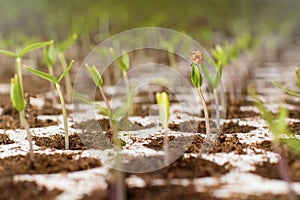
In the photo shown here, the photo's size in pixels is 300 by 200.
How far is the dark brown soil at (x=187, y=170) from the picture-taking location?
129cm

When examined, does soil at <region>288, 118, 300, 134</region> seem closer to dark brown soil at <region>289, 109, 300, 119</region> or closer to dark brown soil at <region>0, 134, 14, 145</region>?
dark brown soil at <region>289, 109, 300, 119</region>

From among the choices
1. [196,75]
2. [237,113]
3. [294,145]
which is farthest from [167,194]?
[237,113]

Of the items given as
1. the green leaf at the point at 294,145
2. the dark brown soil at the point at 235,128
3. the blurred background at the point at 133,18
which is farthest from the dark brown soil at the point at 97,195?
the blurred background at the point at 133,18

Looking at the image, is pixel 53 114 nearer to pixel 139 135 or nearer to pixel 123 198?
pixel 139 135

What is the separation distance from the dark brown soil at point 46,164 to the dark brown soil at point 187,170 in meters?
0.18

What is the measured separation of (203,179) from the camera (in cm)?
126

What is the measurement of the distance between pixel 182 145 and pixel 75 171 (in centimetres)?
44

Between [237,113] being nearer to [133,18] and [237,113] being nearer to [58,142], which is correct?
[58,142]

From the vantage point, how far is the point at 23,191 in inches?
46.6

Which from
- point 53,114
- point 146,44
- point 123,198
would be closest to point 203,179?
point 123,198

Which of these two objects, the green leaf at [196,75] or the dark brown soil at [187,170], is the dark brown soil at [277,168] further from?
the green leaf at [196,75]

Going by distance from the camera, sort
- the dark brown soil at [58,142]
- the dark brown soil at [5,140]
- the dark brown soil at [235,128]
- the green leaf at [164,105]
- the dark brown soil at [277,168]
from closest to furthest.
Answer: the dark brown soil at [277,168]
the green leaf at [164,105]
the dark brown soil at [58,142]
the dark brown soil at [5,140]
the dark brown soil at [235,128]

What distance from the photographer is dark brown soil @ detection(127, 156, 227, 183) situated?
129cm

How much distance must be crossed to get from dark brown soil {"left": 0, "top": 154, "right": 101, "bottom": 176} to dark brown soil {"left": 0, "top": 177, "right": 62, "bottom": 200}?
0.29 ft
